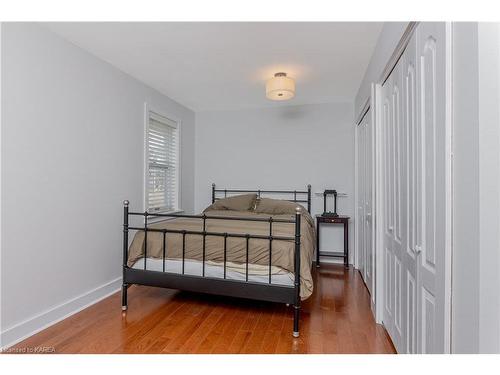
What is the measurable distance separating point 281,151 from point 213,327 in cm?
290

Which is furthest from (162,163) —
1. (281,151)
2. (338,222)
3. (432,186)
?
(432,186)

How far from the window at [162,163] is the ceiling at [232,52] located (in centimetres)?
54

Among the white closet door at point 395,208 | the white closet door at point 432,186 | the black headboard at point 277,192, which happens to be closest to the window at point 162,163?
the black headboard at point 277,192

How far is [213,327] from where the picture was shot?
2193mm

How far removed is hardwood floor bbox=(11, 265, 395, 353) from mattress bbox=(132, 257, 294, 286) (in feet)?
1.14

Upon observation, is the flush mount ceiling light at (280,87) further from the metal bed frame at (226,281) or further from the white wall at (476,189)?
the white wall at (476,189)

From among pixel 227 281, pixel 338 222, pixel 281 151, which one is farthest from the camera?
pixel 281 151

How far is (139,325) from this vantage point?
7.29 ft

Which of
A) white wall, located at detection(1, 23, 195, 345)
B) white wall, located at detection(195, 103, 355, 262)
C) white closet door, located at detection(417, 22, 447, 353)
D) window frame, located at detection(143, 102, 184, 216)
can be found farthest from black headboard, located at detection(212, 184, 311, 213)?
white closet door, located at detection(417, 22, 447, 353)

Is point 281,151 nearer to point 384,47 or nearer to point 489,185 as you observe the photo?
point 384,47

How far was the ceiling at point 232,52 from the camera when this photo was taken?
7.17 feet

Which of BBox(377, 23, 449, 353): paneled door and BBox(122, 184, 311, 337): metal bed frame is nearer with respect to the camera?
BBox(377, 23, 449, 353): paneled door

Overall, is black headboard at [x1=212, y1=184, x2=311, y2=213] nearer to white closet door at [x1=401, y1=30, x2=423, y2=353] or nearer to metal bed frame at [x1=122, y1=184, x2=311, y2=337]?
metal bed frame at [x1=122, y1=184, x2=311, y2=337]

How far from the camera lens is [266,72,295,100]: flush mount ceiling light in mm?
2906
